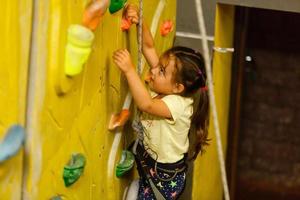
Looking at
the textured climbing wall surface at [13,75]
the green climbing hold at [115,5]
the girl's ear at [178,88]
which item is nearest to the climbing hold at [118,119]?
the girl's ear at [178,88]

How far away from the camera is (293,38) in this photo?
8.73 feet

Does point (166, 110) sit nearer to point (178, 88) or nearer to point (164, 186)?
point (178, 88)

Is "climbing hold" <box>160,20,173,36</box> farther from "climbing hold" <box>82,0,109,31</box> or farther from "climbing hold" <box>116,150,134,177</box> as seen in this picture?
"climbing hold" <box>82,0,109,31</box>

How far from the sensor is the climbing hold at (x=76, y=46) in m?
1.37

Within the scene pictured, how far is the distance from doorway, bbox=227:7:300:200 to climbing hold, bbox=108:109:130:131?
85cm

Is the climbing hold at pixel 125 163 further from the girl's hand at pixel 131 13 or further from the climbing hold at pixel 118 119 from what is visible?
the girl's hand at pixel 131 13

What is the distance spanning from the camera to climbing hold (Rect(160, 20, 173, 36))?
204cm

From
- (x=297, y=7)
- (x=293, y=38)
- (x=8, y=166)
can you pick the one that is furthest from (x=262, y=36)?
Result: (x=8, y=166)

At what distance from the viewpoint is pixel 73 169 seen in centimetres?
151

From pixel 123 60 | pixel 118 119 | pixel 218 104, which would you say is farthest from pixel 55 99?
pixel 218 104

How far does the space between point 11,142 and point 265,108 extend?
5.49ft

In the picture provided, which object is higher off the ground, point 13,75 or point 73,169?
point 13,75

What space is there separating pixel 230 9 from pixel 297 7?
0.82 ft

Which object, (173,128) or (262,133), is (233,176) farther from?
(173,128)
